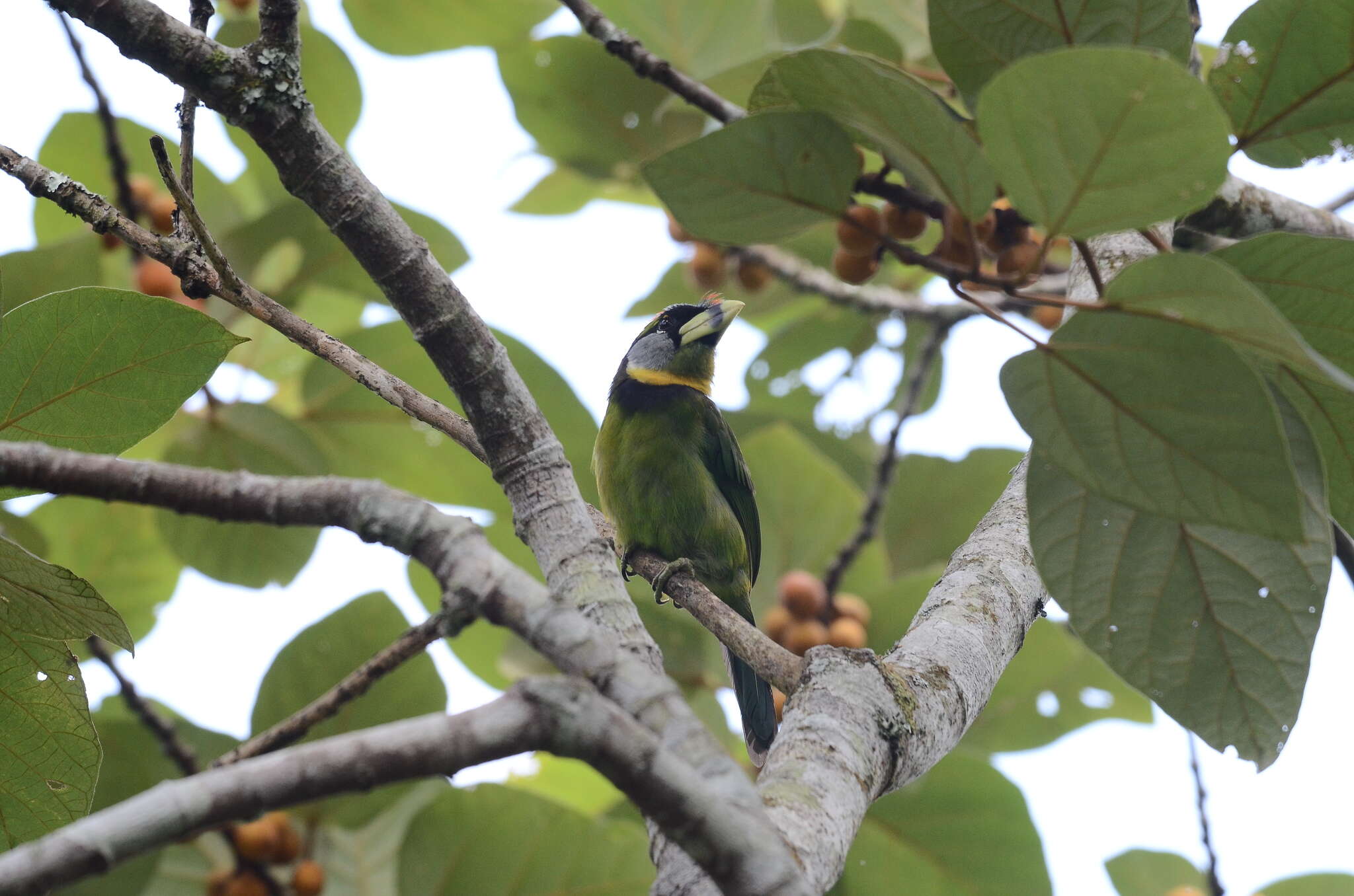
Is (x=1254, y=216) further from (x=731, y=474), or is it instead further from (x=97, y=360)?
(x=97, y=360)

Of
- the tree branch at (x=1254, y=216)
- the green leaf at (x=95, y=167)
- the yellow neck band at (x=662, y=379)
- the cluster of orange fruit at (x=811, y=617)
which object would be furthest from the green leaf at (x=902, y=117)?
the yellow neck band at (x=662, y=379)

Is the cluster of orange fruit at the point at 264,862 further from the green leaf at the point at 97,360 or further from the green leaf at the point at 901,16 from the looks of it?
the green leaf at the point at 901,16

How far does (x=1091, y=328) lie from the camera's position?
139 cm

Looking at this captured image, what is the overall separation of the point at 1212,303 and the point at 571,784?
332cm

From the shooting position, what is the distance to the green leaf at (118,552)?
3621 mm

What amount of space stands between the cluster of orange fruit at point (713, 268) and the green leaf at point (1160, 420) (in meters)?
2.80

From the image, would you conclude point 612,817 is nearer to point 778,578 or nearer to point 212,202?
point 778,578

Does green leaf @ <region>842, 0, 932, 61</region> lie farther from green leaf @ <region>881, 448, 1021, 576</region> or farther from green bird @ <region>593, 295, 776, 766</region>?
green leaf @ <region>881, 448, 1021, 576</region>

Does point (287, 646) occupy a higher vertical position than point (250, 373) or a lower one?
lower

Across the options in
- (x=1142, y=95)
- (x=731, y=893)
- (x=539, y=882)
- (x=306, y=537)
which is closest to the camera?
(x=731, y=893)

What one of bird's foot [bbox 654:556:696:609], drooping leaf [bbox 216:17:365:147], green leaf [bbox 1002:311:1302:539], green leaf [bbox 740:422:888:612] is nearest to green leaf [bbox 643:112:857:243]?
green leaf [bbox 1002:311:1302:539]

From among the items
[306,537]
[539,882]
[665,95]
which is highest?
[665,95]

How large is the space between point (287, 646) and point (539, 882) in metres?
0.87

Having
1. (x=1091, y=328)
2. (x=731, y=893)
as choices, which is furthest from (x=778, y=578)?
(x=731, y=893)
